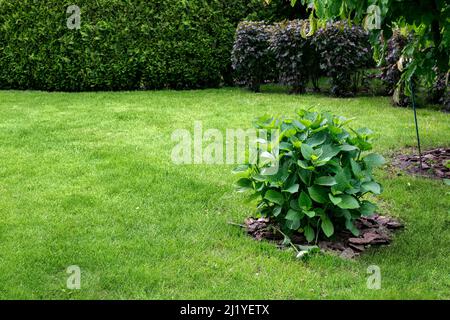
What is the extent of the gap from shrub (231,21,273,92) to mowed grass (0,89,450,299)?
2.47 meters

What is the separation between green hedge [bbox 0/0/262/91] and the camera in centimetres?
1003

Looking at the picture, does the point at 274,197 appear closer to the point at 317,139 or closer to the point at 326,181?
the point at 326,181

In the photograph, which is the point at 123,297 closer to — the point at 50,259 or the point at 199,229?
the point at 50,259

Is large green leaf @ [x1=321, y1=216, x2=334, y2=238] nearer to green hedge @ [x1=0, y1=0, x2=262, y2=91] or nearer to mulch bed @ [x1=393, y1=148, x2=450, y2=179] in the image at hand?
mulch bed @ [x1=393, y1=148, x2=450, y2=179]

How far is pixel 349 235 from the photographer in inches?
166

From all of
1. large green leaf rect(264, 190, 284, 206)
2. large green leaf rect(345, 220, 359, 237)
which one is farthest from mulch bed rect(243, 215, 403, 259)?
large green leaf rect(264, 190, 284, 206)

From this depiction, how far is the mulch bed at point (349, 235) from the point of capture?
403 centimetres

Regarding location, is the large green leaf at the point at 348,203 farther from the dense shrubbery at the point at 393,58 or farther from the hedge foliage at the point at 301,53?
the hedge foliage at the point at 301,53

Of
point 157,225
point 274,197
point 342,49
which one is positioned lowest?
point 157,225

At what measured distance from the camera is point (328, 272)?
3.68 meters

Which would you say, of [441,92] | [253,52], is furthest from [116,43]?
[441,92]

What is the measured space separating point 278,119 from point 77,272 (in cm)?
185

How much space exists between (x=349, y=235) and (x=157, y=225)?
4.70ft

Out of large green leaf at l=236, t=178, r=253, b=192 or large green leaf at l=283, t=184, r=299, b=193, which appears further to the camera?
large green leaf at l=236, t=178, r=253, b=192
